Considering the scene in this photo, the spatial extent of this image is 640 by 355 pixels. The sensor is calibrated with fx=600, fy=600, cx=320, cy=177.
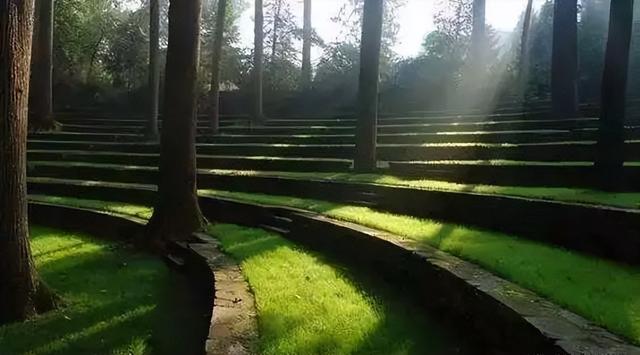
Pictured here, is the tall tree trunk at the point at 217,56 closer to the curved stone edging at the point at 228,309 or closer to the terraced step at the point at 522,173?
the terraced step at the point at 522,173

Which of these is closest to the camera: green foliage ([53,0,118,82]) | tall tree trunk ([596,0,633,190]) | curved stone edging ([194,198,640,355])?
curved stone edging ([194,198,640,355])

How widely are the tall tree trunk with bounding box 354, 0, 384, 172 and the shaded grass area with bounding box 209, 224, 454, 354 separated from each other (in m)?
4.58

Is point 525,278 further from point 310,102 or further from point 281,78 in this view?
point 281,78

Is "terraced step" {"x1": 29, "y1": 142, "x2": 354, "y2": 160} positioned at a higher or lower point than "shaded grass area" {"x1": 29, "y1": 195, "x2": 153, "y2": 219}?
higher

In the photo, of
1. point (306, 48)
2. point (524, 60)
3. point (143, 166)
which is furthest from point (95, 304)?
point (306, 48)

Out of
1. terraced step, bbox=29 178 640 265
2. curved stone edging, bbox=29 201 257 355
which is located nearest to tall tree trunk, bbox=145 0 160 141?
curved stone edging, bbox=29 201 257 355

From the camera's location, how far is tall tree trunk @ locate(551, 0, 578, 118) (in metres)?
13.0

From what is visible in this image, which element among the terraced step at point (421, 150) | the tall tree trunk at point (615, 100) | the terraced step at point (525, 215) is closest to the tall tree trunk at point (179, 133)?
the terraced step at point (525, 215)

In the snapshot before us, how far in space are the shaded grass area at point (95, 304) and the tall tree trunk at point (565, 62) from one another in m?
9.57

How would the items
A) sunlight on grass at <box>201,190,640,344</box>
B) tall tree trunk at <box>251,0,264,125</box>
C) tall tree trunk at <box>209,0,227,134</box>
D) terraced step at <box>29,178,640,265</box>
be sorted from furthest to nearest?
tall tree trunk at <box>251,0,264,125</box> → tall tree trunk at <box>209,0,227,134</box> → terraced step at <box>29,178,640,265</box> → sunlight on grass at <box>201,190,640,344</box>

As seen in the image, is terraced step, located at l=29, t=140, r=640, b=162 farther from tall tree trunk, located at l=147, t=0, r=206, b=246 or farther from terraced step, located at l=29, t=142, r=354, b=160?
tall tree trunk, located at l=147, t=0, r=206, b=246

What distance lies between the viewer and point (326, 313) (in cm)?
455

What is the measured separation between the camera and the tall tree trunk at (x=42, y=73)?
1848 cm

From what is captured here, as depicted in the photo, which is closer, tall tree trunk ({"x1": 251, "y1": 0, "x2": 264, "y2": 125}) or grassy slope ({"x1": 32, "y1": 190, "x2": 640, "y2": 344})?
grassy slope ({"x1": 32, "y1": 190, "x2": 640, "y2": 344})
